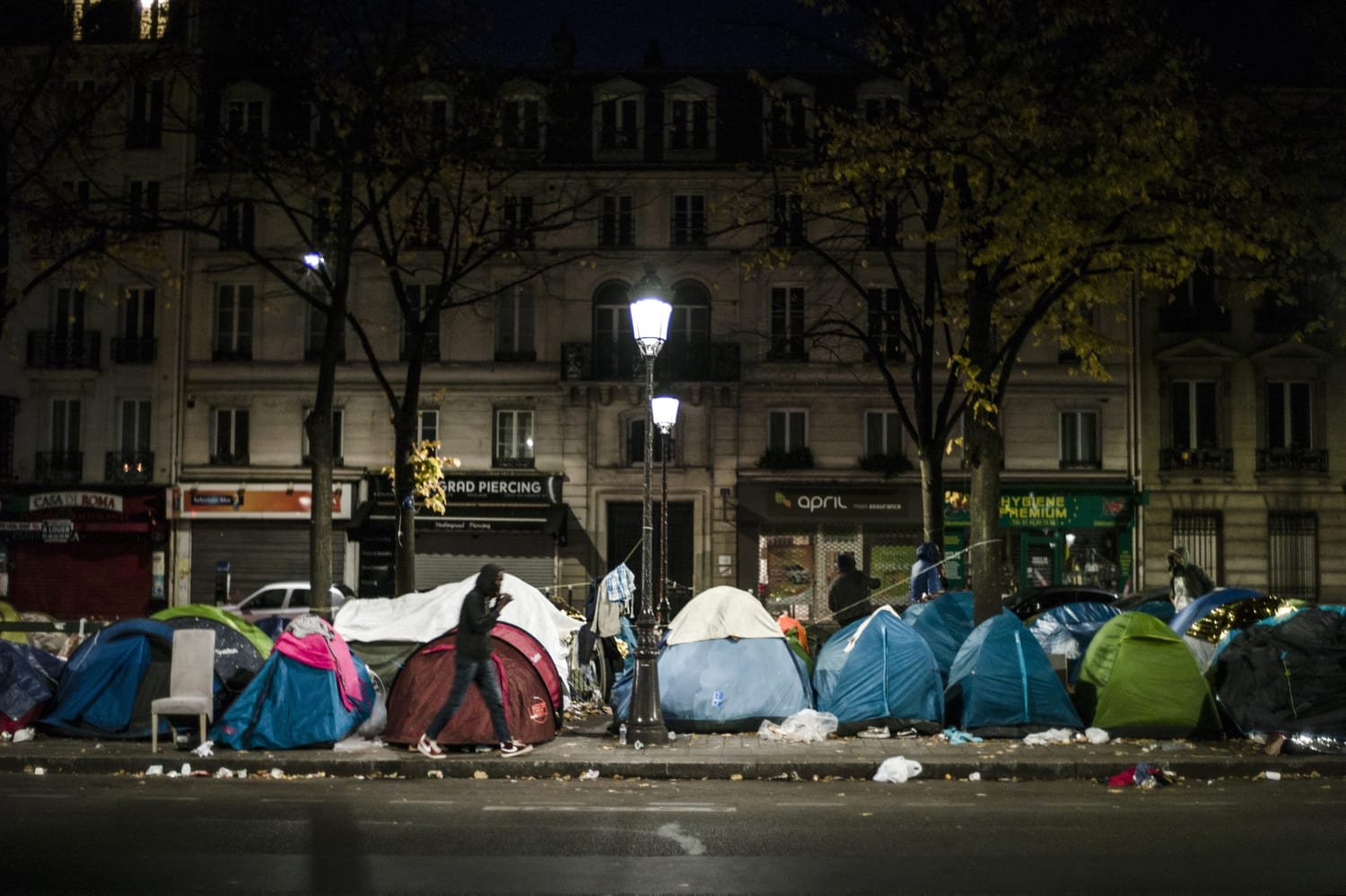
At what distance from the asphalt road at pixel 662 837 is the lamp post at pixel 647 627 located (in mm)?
1333

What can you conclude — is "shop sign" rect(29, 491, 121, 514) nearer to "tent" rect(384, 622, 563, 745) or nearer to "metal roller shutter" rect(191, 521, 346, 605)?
"metal roller shutter" rect(191, 521, 346, 605)

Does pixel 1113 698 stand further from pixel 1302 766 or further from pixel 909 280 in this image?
pixel 909 280

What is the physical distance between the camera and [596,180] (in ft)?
113

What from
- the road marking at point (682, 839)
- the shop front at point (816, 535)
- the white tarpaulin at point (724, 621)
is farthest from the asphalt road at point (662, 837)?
the shop front at point (816, 535)

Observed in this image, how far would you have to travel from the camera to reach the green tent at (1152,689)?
12.7 metres

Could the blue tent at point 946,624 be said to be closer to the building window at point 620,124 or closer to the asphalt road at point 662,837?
the asphalt road at point 662,837

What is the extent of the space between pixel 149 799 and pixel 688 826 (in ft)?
15.5

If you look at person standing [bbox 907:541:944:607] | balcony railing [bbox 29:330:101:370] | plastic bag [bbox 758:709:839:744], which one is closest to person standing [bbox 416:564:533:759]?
plastic bag [bbox 758:709:839:744]

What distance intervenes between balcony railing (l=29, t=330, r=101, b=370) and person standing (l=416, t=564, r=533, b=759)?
2693 cm

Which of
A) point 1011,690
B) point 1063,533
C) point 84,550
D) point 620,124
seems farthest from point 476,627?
point 84,550

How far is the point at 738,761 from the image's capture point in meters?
11.6

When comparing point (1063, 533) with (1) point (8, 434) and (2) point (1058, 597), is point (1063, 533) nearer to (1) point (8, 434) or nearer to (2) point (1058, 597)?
(2) point (1058, 597)

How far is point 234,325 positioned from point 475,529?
9235 mm

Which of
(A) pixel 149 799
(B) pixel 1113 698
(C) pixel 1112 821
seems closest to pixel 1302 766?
(B) pixel 1113 698
